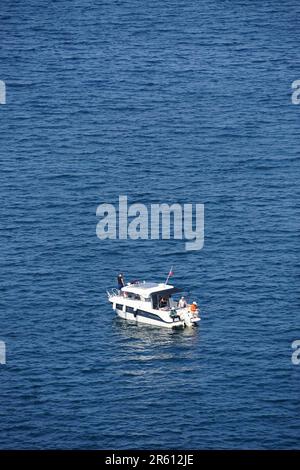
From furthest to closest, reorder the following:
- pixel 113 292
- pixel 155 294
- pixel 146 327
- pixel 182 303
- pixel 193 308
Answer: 1. pixel 113 292
2. pixel 155 294
3. pixel 146 327
4. pixel 182 303
5. pixel 193 308

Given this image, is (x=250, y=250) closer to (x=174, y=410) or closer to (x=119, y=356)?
(x=119, y=356)

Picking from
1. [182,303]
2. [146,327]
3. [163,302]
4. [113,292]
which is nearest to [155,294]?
[163,302]

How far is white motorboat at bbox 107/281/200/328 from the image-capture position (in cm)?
15275

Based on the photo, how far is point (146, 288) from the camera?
157125mm

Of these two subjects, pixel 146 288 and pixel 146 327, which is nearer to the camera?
pixel 146 327

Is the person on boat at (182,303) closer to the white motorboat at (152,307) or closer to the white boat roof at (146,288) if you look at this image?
the white motorboat at (152,307)

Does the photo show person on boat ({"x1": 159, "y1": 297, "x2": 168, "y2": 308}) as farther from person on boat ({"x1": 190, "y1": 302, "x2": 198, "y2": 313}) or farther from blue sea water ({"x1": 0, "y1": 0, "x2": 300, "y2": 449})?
person on boat ({"x1": 190, "y1": 302, "x2": 198, "y2": 313})

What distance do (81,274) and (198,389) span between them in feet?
114

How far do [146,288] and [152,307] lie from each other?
2.89 m

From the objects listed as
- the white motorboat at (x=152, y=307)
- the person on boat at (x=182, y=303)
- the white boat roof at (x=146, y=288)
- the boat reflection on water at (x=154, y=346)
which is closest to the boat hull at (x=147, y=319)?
the white motorboat at (x=152, y=307)

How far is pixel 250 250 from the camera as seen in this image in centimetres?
17500

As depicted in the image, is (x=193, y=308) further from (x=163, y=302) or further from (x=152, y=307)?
(x=152, y=307)

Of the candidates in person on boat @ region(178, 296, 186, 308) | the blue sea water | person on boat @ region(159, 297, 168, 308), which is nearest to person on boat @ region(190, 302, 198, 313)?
the blue sea water

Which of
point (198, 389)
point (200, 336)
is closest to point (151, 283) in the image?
point (200, 336)
